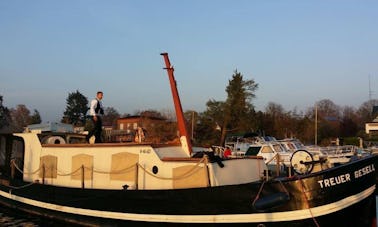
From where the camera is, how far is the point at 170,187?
10.4 metres

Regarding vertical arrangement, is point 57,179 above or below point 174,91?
below

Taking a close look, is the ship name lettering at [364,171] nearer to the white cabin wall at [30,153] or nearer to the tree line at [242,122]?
the white cabin wall at [30,153]

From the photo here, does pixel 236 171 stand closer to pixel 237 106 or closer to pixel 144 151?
pixel 144 151

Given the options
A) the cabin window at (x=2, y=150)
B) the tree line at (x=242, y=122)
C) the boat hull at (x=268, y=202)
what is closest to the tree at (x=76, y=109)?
the tree line at (x=242, y=122)

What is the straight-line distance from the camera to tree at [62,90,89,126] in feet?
263

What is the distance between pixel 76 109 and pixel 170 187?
7393 centimetres

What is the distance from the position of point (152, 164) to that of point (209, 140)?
143ft

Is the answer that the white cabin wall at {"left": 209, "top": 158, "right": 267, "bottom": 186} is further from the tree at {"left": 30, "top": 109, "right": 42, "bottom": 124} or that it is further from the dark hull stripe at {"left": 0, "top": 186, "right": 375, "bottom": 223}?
the tree at {"left": 30, "top": 109, "right": 42, "bottom": 124}

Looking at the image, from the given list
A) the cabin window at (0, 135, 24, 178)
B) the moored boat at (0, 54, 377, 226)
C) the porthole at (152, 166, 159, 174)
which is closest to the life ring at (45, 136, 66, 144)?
the moored boat at (0, 54, 377, 226)

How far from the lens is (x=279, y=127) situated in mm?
60875

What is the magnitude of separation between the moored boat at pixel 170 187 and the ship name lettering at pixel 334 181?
0.02 meters

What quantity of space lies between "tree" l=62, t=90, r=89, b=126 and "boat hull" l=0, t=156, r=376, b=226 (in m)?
72.0

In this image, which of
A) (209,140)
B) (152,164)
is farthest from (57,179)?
(209,140)

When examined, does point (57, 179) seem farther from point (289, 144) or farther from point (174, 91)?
point (289, 144)
